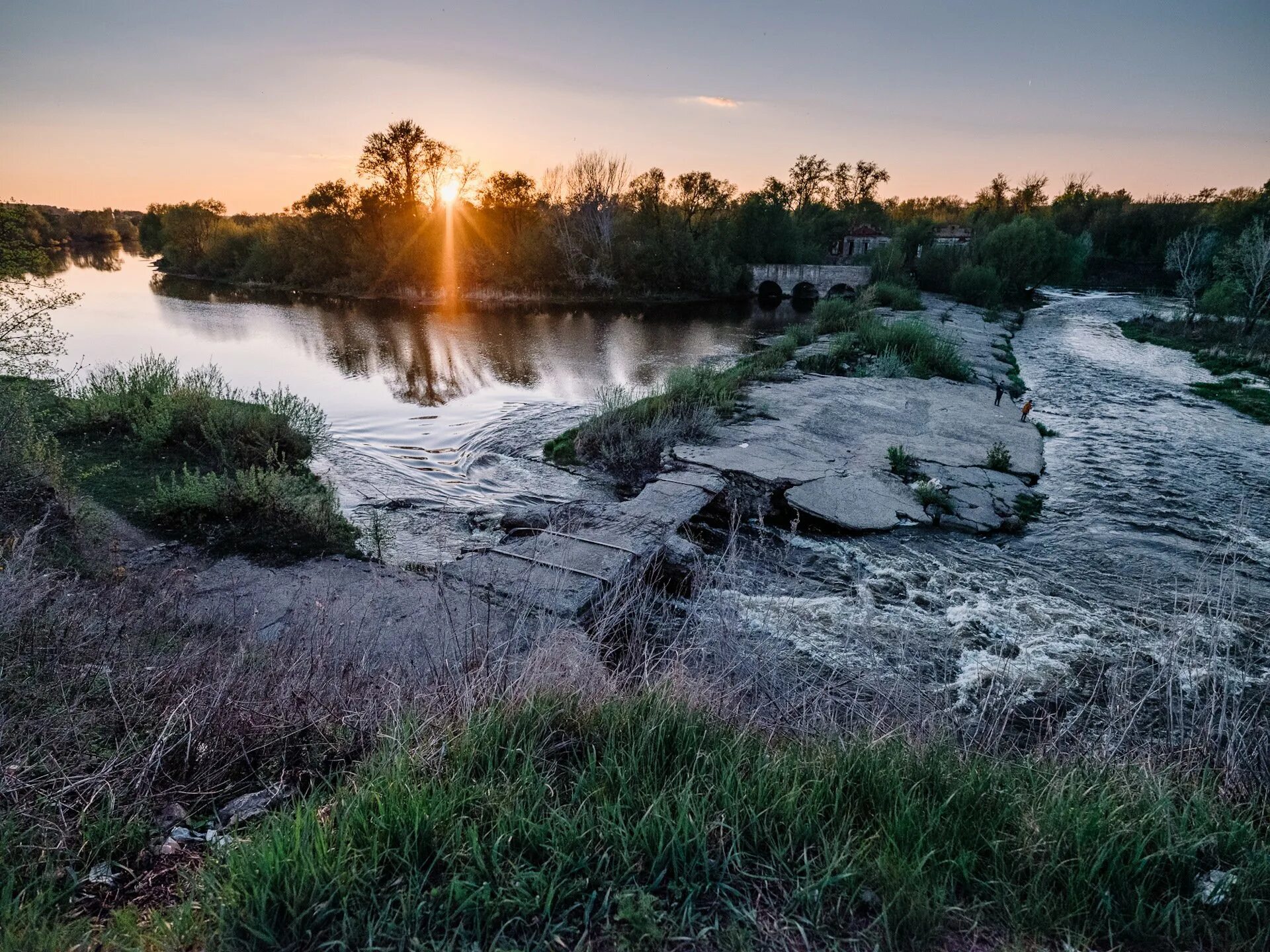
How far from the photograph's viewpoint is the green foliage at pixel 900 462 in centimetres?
797

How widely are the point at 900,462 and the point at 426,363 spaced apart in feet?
43.6

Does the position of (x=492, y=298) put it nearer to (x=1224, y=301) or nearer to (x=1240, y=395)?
(x=1240, y=395)

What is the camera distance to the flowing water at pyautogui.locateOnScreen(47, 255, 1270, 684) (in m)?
4.99

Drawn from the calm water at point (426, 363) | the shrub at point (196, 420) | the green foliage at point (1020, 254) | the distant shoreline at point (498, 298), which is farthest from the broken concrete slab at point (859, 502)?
the green foliage at point (1020, 254)

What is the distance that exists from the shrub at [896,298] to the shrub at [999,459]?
728 inches

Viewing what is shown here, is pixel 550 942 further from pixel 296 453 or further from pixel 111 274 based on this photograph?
pixel 111 274

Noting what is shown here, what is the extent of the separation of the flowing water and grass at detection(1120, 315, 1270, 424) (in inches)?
19.9

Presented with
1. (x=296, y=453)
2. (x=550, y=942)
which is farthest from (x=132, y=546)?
(x=550, y=942)

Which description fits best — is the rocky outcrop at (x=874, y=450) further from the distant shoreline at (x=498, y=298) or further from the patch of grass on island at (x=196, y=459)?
the distant shoreline at (x=498, y=298)

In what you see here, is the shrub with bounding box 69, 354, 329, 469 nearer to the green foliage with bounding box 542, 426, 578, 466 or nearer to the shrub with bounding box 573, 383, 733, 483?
the green foliage with bounding box 542, 426, 578, 466

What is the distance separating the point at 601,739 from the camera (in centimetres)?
228

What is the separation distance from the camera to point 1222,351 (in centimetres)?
1862

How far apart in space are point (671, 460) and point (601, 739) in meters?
5.86

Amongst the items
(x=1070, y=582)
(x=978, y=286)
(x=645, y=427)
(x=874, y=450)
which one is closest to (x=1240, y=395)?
(x=874, y=450)
